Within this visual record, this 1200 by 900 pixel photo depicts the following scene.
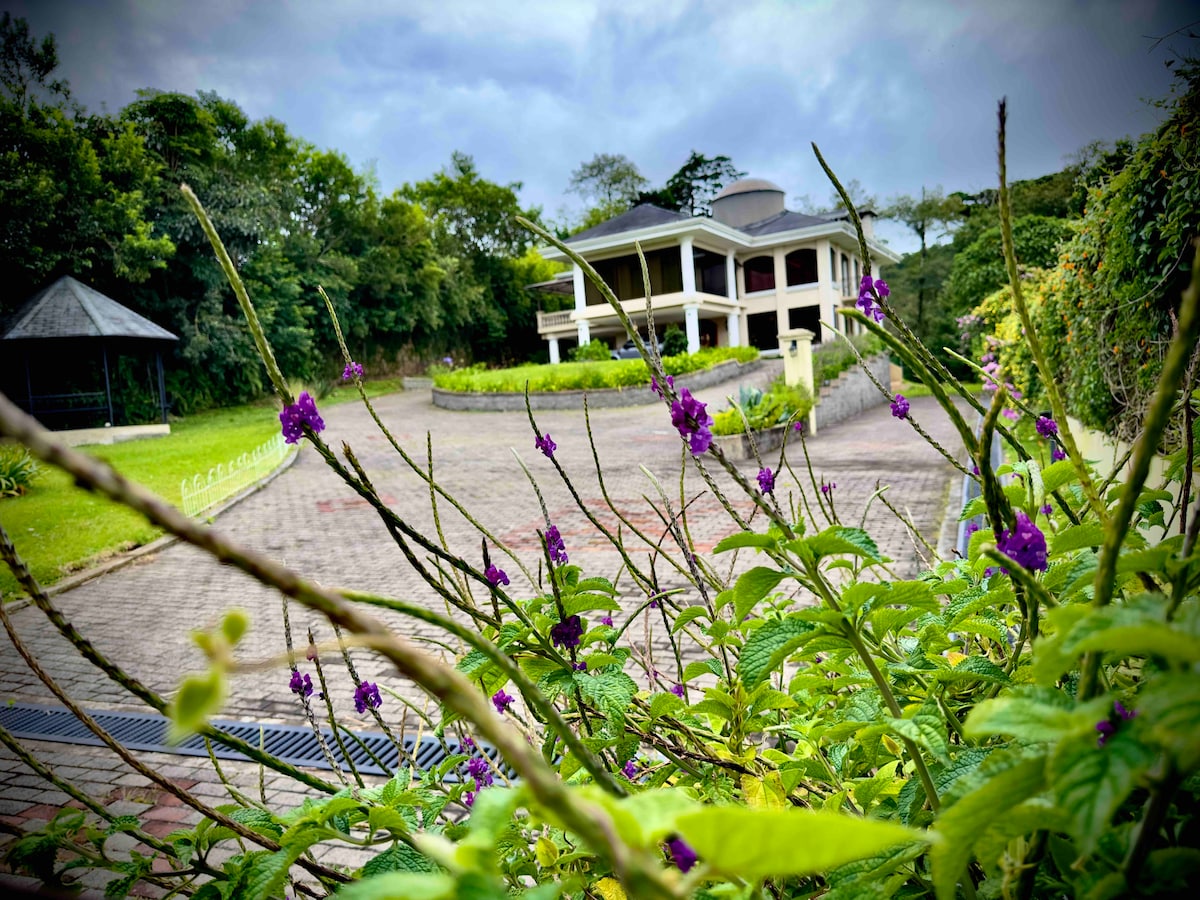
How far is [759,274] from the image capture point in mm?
31203

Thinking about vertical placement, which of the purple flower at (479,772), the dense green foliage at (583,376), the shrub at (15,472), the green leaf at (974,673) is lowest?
the purple flower at (479,772)

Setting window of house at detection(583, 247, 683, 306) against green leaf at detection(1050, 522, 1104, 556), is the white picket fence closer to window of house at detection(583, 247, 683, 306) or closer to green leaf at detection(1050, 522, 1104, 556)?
green leaf at detection(1050, 522, 1104, 556)

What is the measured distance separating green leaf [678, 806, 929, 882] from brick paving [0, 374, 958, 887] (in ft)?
1.05

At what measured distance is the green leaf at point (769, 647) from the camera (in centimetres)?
75

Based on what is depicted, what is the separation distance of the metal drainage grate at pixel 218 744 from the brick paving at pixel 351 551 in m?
0.12

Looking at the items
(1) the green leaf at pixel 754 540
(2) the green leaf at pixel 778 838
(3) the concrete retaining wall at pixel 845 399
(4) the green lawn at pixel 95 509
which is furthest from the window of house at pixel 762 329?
(2) the green leaf at pixel 778 838

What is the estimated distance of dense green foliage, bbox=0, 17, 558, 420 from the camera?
1712 centimetres

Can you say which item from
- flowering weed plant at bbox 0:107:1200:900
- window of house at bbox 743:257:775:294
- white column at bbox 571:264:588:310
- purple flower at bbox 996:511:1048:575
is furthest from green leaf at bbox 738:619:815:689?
window of house at bbox 743:257:775:294

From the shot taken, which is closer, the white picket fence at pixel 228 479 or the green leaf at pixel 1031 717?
the green leaf at pixel 1031 717

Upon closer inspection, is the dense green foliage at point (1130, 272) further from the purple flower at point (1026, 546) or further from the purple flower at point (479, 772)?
the purple flower at point (479, 772)

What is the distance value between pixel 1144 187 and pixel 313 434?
486 centimetres

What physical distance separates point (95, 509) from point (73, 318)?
1053 centimetres

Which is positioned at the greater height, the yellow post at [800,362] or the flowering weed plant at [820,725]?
the yellow post at [800,362]

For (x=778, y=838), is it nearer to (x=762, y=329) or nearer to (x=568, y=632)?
(x=568, y=632)
